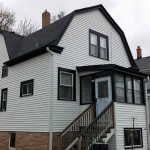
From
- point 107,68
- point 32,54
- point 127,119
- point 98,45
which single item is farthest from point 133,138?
point 32,54

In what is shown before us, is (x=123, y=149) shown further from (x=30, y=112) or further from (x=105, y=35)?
(x=105, y=35)

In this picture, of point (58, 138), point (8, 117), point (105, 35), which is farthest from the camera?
point (105, 35)

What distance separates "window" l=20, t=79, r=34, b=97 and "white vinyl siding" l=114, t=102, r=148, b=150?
5.02 m

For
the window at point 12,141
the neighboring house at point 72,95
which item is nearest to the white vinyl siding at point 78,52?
the neighboring house at point 72,95

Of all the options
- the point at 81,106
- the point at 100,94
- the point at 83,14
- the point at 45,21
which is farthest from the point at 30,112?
the point at 45,21

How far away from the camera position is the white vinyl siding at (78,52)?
45.2 ft

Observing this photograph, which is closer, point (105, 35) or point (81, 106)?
point (81, 106)

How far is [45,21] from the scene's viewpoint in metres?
21.9

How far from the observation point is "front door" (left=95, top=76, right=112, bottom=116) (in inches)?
539

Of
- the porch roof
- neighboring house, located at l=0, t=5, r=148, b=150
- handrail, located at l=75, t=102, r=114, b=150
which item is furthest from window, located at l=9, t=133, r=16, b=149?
the porch roof

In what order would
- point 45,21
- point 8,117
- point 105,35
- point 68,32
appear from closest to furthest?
point 68,32, point 8,117, point 105,35, point 45,21

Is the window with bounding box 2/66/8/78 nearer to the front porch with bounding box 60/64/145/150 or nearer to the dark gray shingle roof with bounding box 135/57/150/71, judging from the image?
the front porch with bounding box 60/64/145/150

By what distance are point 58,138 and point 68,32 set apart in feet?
20.2

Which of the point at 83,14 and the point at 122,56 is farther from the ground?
the point at 83,14
